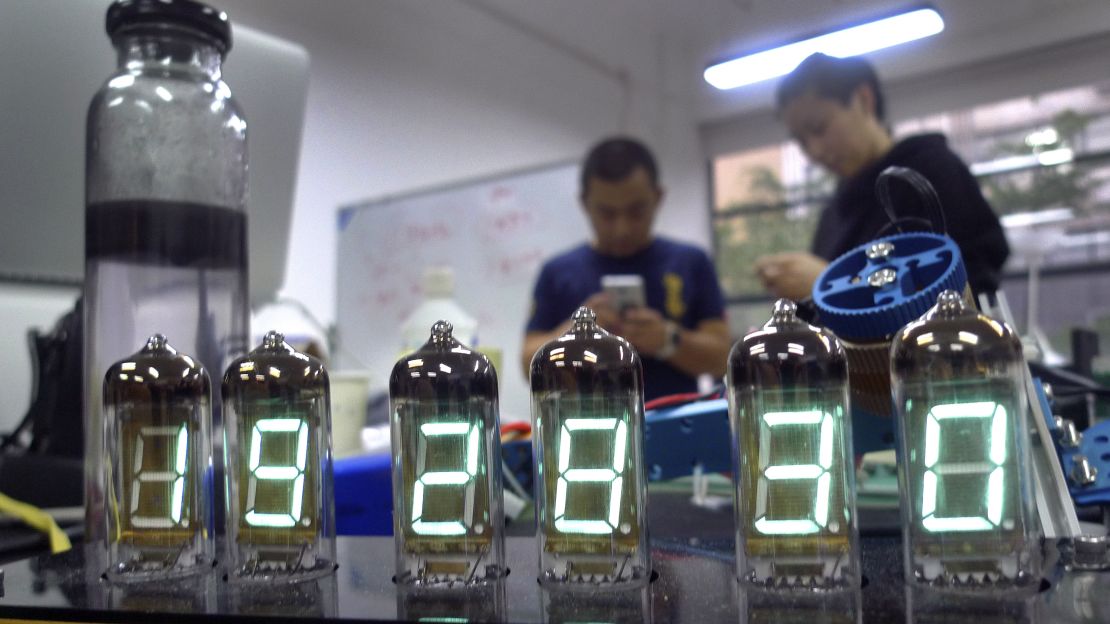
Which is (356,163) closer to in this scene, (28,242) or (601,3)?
(601,3)

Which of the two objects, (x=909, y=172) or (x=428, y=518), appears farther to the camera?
(x=909, y=172)

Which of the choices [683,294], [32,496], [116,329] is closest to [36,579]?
[116,329]

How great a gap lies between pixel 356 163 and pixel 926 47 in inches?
110

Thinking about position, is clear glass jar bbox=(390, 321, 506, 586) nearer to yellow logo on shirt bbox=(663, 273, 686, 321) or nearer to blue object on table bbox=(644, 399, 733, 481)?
blue object on table bbox=(644, 399, 733, 481)

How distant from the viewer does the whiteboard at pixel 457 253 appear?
2.44m

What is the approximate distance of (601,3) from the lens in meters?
3.66

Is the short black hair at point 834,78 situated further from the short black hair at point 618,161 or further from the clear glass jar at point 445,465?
the clear glass jar at point 445,465

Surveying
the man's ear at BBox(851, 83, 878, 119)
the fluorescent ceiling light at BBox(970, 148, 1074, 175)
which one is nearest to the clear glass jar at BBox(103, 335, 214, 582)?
the man's ear at BBox(851, 83, 878, 119)

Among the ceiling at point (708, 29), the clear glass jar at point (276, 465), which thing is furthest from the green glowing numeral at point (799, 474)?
the ceiling at point (708, 29)

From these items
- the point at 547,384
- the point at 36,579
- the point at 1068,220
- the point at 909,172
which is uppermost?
the point at 1068,220

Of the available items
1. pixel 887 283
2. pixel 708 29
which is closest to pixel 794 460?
pixel 887 283

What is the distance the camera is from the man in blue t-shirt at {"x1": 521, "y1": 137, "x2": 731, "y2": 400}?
64.7 inches

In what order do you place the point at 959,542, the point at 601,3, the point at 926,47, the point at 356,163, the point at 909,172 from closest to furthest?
the point at 959,542 < the point at 909,172 < the point at 356,163 < the point at 601,3 < the point at 926,47

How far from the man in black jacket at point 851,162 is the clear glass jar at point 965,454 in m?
0.46
